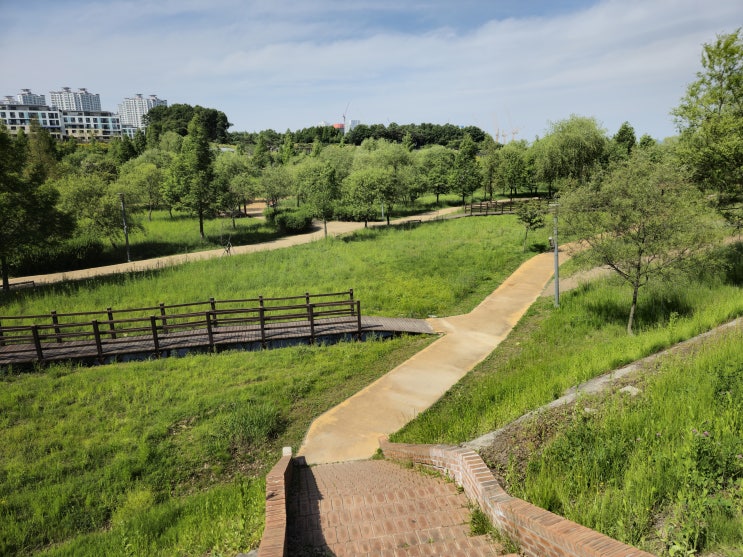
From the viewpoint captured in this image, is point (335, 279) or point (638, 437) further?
point (335, 279)

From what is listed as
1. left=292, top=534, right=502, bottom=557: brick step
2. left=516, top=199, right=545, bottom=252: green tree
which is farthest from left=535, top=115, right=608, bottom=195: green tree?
left=292, top=534, right=502, bottom=557: brick step

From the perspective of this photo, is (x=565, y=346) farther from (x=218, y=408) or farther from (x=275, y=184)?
(x=275, y=184)

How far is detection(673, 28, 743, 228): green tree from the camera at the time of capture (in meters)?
15.2

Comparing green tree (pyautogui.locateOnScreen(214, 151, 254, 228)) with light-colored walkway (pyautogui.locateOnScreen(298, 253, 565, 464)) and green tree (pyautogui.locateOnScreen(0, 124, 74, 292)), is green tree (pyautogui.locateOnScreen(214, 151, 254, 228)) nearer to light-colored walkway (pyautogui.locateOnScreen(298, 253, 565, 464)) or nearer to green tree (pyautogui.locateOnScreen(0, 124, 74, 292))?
green tree (pyautogui.locateOnScreen(0, 124, 74, 292))

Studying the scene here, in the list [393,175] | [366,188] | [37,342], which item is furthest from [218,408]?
[393,175]

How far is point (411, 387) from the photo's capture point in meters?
11.1

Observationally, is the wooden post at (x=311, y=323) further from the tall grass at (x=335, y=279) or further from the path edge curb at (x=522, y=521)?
the path edge curb at (x=522, y=521)

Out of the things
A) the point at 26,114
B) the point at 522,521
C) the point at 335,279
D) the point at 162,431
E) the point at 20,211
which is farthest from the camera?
the point at 26,114

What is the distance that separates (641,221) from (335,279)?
12539 mm

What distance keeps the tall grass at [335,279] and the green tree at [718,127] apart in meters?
8.85

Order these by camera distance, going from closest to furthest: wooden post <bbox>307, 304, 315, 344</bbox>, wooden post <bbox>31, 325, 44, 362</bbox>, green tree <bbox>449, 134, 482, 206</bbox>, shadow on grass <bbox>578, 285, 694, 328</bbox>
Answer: wooden post <bbox>31, 325, 44, 362</bbox> → shadow on grass <bbox>578, 285, 694, 328</bbox> → wooden post <bbox>307, 304, 315, 344</bbox> → green tree <bbox>449, 134, 482, 206</bbox>

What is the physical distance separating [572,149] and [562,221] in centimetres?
3228

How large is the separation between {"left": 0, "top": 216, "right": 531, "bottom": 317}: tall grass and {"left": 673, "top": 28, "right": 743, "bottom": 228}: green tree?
348 inches

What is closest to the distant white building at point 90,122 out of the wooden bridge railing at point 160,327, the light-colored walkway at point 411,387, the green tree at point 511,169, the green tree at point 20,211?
the green tree at point 511,169
